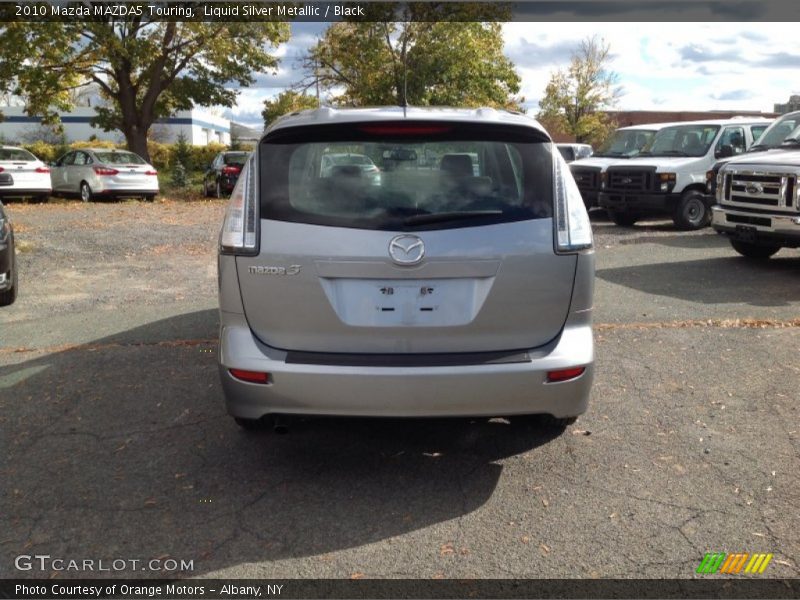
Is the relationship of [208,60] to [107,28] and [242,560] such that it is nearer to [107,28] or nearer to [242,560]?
[107,28]

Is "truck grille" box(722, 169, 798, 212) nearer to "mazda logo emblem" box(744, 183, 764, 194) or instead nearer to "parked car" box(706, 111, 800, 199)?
"mazda logo emblem" box(744, 183, 764, 194)

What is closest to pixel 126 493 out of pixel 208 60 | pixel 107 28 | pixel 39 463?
pixel 39 463

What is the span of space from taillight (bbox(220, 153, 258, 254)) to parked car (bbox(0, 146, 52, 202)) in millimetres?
20735

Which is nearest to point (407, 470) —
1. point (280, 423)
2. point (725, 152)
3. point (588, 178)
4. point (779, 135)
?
point (280, 423)

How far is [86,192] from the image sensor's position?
2406cm

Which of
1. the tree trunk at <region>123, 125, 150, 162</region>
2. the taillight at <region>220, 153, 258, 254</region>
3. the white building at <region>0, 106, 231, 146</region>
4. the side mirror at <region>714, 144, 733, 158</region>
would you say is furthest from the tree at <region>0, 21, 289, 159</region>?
the white building at <region>0, 106, 231, 146</region>

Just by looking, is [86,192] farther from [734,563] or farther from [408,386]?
[734,563]

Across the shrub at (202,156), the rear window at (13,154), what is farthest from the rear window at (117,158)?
the shrub at (202,156)

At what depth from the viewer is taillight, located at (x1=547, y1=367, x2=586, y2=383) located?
3.97 meters

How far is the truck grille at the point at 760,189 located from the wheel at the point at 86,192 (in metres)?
18.5

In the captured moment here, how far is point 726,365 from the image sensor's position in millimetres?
6285

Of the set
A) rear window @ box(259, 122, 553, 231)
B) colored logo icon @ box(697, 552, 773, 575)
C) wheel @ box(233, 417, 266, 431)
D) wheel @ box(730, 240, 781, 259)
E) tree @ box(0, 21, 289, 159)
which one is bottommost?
colored logo icon @ box(697, 552, 773, 575)

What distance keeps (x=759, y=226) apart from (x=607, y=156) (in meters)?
8.32

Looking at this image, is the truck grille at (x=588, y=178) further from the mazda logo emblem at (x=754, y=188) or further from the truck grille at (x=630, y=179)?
the mazda logo emblem at (x=754, y=188)
